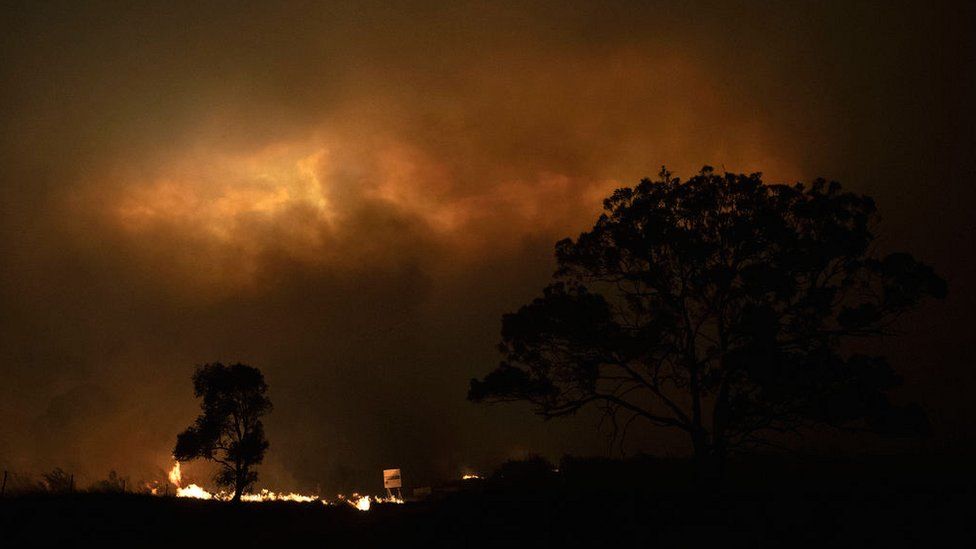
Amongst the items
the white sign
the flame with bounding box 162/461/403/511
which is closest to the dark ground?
the flame with bounding box 162/461/403/511

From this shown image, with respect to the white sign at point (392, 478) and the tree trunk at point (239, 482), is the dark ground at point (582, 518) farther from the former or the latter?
the white sign at point (392, 478)

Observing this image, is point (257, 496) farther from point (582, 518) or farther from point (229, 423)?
point (582, 518)

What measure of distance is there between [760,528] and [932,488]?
34.5ft

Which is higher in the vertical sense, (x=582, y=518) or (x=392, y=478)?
(x=582, y=518)

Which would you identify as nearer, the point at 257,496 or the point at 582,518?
the point at 582,518

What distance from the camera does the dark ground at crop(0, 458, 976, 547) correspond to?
1748cm

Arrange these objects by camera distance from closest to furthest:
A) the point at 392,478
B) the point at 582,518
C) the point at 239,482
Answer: the point at 582,518 → the point at 239,482 → the point at 392,478

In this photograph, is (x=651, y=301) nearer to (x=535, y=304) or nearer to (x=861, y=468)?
(x=535, y=304)

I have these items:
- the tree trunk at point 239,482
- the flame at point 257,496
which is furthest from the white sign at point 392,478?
the tree trunk at point 239,482

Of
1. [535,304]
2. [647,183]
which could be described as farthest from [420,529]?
[647,183]

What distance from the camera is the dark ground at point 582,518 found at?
57.4ft

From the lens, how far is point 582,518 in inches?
777

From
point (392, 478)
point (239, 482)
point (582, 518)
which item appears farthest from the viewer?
point (392, 478)

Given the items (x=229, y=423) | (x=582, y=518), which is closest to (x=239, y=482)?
(x=229, y=423)
